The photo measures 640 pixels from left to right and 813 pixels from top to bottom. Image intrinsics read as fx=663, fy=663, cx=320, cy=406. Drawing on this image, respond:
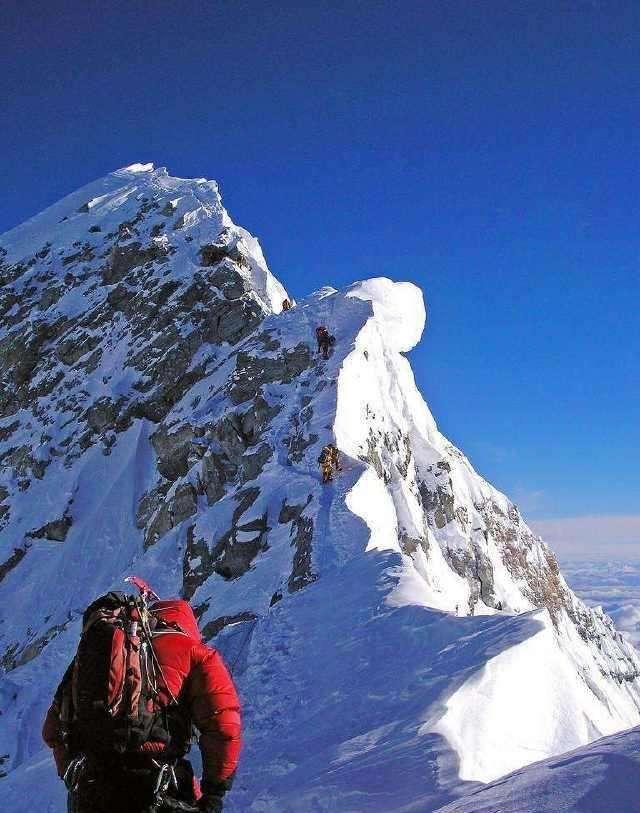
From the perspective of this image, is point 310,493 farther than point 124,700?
Yes

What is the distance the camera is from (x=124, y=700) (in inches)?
132

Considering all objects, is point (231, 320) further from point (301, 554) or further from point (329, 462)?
point (301, 554)

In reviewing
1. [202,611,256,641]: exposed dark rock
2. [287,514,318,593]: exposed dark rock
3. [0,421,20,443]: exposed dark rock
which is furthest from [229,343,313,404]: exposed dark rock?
[0,421,20,443]: exposed dark rock

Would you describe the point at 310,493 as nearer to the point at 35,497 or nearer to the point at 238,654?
the point at 238,654

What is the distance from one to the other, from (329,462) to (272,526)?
2.13 meters

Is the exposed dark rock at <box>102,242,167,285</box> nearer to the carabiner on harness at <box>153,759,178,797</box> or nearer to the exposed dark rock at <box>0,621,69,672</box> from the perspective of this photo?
the exposed dark rock at <box>0,621,69,672</box>

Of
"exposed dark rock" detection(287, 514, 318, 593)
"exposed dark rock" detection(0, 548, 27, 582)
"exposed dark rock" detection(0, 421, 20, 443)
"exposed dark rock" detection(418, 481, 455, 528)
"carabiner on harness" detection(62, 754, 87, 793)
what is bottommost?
"carabiner on harness" detection(62, 754, 87, 793)

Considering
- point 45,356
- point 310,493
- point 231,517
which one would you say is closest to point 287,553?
point 310,493

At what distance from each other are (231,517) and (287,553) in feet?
12.4

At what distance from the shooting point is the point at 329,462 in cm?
1675

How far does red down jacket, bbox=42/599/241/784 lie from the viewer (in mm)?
3484

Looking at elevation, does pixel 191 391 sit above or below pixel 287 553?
above

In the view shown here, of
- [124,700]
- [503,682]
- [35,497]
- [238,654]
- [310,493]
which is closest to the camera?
[124,700]

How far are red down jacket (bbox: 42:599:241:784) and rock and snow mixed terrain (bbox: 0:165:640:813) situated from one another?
2161 mm
